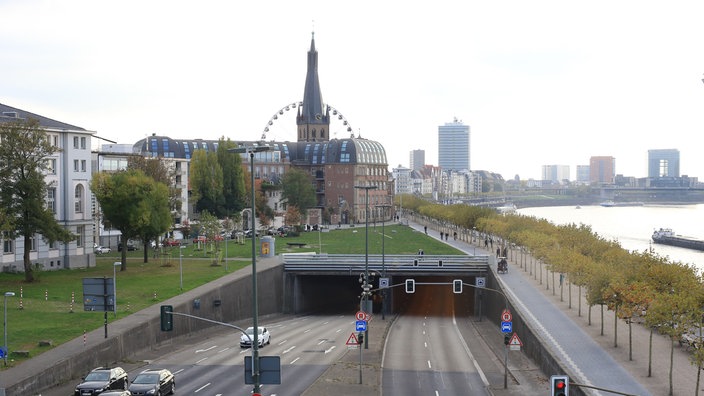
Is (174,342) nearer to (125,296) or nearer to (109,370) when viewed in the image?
(125,296)

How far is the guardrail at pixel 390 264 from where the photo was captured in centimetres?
8312

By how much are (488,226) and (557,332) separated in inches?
2461

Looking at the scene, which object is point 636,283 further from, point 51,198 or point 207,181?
point 207,181

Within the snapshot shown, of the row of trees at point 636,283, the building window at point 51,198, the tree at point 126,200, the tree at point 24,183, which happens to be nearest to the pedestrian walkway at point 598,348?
the row of trees at point 636,283

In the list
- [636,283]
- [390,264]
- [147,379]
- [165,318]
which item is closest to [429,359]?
[636,283]

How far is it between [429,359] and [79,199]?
146 ft

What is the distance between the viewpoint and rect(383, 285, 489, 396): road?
42.9 meters

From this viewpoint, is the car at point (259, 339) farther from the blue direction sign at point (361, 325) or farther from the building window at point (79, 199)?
the building window at point (79, 199)

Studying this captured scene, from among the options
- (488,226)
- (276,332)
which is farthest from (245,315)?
(488,226)

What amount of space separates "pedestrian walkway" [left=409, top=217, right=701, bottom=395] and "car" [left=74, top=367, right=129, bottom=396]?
22041 mm

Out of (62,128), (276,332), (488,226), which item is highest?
(62,128)

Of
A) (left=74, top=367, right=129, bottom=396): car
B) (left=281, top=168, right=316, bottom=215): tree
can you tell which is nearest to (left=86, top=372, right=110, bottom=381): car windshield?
(left=74, top=367, right=129, bottom=396): car

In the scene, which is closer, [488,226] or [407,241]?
[488,226]

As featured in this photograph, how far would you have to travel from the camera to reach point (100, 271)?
7625 centimetres
